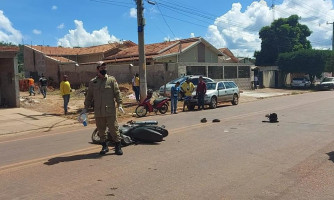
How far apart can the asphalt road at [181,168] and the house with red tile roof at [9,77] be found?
8.71 m

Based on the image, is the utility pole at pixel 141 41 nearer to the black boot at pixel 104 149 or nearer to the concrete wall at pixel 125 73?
the concrete wall at pixel 125 73

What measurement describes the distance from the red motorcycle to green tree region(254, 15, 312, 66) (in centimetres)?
4401

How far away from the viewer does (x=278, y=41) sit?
5769cm

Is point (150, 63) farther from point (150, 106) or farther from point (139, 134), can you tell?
point (139, 134)

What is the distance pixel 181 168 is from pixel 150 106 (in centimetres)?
980

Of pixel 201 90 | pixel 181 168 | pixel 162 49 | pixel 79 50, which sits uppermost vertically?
pixel 79 50

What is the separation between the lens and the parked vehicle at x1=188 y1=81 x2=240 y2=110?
18797 mm

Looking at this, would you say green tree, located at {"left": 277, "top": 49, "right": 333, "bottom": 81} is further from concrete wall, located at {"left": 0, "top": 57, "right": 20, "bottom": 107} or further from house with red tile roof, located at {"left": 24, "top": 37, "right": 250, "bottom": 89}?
concrete wall, located at {"left": 0, "top": 57, "right": 20, "bottom": 107}

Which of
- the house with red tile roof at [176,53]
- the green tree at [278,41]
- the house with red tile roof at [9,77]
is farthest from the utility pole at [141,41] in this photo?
the green tree at [278,41]

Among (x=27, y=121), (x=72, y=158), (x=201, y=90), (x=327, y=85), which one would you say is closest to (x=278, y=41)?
(x=327, y=85)

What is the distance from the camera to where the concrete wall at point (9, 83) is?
1773cm

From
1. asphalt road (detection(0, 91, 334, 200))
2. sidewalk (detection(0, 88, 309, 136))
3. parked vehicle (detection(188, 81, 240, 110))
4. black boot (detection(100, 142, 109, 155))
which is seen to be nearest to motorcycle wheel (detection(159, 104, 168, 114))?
parked vehicle (detection(188, 81, 240, 110))

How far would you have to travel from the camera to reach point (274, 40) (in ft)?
189

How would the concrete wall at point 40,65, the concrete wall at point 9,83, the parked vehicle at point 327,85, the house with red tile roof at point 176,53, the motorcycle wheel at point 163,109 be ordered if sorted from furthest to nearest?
the parked vehicle at point 327,85, the concrete wall at point 40,65, the house with red tile roof at point 176,53, the concrete wall at point 9,83, the motorcycle wheel at point 163,109
